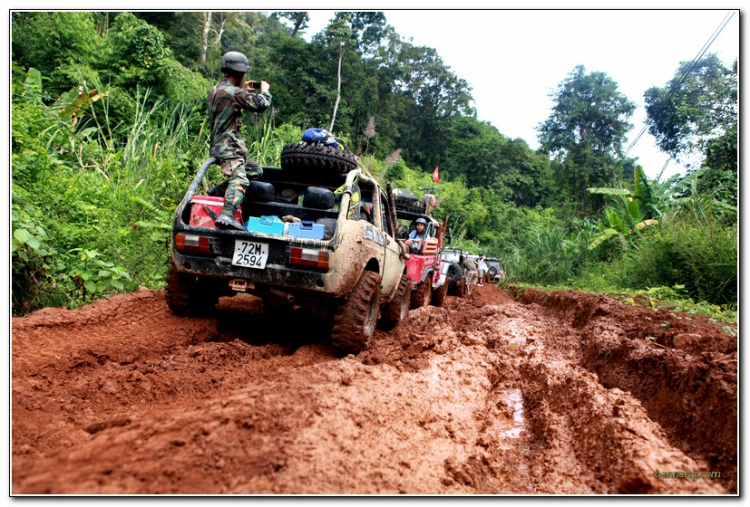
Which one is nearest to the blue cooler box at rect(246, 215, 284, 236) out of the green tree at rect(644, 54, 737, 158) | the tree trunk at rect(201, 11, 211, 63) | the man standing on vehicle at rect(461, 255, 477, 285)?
the green tree at rect(644, 54, 737, 158)

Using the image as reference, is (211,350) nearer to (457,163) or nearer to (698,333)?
(698,333)

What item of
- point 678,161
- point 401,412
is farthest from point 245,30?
point 401,412

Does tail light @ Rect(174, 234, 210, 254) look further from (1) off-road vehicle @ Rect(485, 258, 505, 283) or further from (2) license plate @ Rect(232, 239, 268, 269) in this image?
(1) off-road vehicle @ Rect(485, 258, 505, 283)

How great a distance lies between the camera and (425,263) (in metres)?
9.46

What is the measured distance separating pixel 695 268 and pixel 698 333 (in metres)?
1.23

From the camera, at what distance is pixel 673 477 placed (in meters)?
2.58

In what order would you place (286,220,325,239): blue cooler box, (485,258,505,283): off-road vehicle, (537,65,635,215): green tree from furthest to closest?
(537,65,635,215): green tree
(485,258,505,283): off-road vehicle
(286,220,325,239): blue cooler box

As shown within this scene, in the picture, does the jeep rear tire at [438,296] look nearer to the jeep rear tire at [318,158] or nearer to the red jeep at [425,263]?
the red jeep at [425,263]

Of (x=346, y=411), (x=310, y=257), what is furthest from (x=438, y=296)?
(x=346, y=411)

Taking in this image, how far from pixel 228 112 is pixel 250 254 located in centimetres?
163

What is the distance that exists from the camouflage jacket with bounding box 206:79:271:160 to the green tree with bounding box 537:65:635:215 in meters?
32.0

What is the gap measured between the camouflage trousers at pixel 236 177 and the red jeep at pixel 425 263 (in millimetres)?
3173

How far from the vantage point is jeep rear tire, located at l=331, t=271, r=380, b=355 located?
4.74 metres

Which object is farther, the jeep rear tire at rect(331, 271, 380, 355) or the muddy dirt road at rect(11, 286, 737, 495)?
the jeep rear tire at rect(331, 271, 380, 355)
